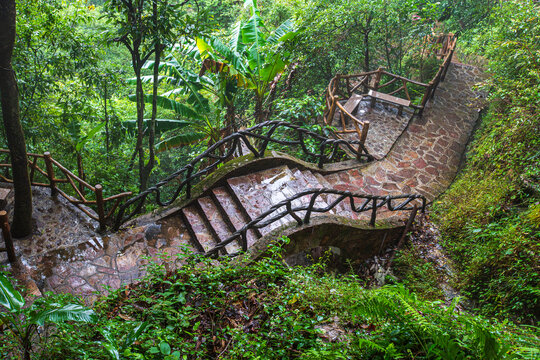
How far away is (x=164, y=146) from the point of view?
A: 27.8 feet

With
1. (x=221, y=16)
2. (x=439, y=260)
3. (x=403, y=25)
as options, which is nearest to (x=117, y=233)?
(x=439, y=260)

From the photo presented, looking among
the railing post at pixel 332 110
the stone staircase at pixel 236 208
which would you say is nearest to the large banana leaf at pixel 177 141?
the stone staircase at pixel 236 208

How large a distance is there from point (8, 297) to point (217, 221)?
3.20m

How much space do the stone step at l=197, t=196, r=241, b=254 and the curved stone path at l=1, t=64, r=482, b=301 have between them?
0.02 m

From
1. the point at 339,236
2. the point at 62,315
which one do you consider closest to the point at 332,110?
the point at 339,236

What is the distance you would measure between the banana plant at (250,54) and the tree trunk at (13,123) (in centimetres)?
458

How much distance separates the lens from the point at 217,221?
213 inches

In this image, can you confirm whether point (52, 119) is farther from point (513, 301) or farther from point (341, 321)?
point (513, 301)

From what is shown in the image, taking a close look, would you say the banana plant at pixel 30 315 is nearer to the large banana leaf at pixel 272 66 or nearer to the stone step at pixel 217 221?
the stone step at pixel 217 221

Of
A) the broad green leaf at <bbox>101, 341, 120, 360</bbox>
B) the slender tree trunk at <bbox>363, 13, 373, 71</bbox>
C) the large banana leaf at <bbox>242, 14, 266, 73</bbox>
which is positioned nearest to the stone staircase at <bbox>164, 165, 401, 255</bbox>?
the broad green leaf at <bbox>101, 341, 120, 360</bbox>

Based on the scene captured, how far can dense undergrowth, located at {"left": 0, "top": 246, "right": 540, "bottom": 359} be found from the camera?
7.17 feet

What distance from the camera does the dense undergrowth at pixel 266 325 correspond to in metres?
2.19

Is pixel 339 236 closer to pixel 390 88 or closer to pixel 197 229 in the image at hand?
pixel 197 229

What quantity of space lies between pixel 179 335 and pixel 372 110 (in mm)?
9385
